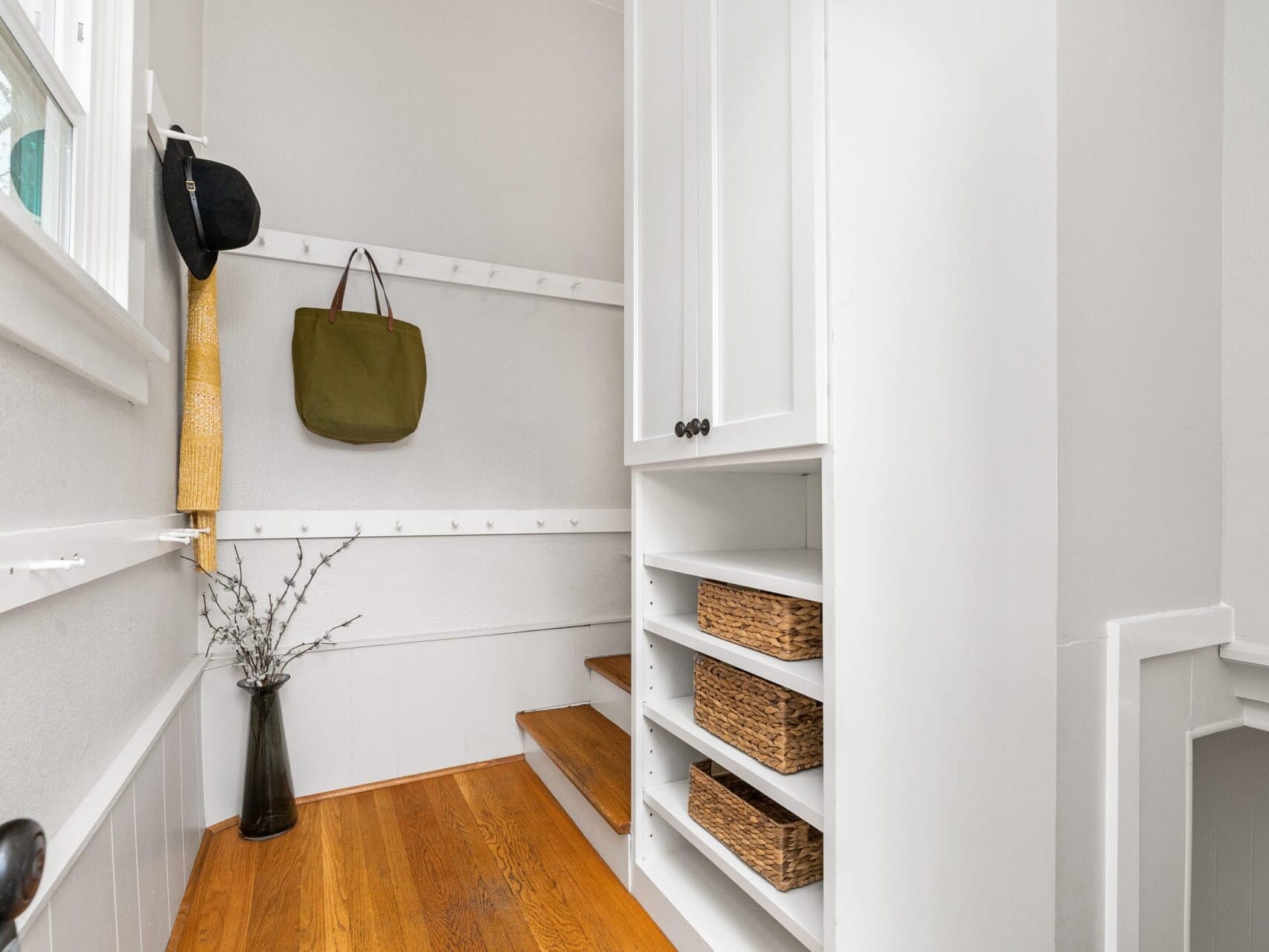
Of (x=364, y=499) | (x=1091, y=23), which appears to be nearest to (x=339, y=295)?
(x=364, y=499)

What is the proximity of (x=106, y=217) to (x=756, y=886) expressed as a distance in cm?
158

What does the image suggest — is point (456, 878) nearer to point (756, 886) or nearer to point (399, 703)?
point (399, 703)

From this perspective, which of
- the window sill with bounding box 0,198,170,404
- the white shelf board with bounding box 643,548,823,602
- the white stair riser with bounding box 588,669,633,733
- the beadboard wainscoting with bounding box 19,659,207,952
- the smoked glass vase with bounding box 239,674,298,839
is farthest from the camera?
the white stair riser with bounding box 588,669,633,733

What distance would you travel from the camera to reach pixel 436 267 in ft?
7.15

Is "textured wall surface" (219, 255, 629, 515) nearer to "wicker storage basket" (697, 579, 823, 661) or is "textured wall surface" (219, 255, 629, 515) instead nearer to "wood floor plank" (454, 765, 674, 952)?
"wood floor plank" (454, 765, 674, 952)

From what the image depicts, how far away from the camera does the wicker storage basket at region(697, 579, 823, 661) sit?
3.71 ft

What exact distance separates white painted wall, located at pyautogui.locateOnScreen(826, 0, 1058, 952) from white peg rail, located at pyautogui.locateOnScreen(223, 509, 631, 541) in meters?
1.50

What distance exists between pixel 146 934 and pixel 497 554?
1.28 m

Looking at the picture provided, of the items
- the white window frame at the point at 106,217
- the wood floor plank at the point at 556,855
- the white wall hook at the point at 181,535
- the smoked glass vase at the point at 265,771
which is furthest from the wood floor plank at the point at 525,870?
the white window frame at the point at 106,217

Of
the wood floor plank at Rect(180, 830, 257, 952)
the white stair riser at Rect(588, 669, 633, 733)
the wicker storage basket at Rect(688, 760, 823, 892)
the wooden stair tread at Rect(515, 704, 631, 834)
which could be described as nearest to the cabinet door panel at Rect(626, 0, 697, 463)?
the wicker storage basket at Rect(688, 760, 823, 892)

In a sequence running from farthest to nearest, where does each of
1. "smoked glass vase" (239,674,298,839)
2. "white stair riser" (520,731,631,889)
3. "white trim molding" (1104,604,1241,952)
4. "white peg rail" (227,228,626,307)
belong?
1. "white peg rail" (227,228,626,307)
2. "smoked glass vase" (239,674,298,839)
3. "white stair riser" (520,731,631,889)
4. "white trim molding" (1104,604,1241,952)

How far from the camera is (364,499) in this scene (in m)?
2.09

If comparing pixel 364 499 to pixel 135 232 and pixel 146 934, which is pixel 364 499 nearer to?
pixel 135 232

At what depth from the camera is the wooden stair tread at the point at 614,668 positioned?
2068mm
